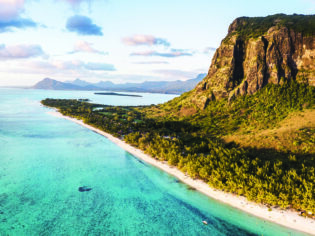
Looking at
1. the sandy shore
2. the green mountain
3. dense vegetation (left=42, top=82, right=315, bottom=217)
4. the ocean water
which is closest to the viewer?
the sandy shore

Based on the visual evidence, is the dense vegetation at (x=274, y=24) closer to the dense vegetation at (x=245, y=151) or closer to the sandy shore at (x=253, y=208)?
the dense vegetation at (x=245, y=151)

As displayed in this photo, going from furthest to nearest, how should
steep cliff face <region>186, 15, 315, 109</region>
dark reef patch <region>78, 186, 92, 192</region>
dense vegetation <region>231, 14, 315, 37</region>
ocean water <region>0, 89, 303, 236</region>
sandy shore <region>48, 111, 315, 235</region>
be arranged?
dense vegetation <region>231, 14, 315, 37</region>, steep cliff face <region>186, 15, 315, 109</region>, dark reef patch <region>78, 186, 92, 192</region>, ocean water <region>0, 89, 303, 236</region>, sandy shore <region>48, 111, 315, 235</region>

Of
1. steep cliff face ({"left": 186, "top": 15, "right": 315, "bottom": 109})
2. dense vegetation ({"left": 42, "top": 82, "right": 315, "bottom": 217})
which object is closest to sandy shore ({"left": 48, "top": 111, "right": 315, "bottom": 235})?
A: dense vegetation ({"left": 42, "top": 82, "right": 315, "bottom": 217})

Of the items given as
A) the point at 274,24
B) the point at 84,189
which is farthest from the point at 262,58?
the point at 84,189

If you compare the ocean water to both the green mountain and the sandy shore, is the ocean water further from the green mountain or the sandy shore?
the green mountain

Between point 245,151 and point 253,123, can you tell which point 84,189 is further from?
point 253,123

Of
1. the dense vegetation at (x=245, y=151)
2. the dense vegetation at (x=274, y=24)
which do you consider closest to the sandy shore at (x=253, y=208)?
the dense vegetation at (x=245, y=151)
